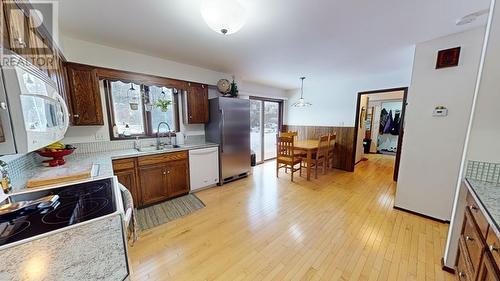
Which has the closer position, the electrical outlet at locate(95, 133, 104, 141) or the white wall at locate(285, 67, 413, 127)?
the electrical outlet at locate(95, 133, 104, 141)

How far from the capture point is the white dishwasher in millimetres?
3092

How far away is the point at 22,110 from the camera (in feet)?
2.61

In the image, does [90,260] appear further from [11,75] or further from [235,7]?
[235,7]

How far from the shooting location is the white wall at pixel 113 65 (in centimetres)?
226

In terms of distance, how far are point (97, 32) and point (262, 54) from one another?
2.06m

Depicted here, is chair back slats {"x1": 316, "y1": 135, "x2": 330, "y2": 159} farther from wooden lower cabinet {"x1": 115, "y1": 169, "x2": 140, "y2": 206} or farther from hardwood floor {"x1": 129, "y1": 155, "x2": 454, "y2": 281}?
wooden lower cabinet {"x1": 115, "y1": 169, "x2": 140, "y2": 206}

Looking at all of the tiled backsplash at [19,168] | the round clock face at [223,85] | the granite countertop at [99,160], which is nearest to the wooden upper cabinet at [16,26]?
the tiled backsplash at [19,168]

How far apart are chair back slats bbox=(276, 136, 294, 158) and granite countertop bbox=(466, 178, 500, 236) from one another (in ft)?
8.09

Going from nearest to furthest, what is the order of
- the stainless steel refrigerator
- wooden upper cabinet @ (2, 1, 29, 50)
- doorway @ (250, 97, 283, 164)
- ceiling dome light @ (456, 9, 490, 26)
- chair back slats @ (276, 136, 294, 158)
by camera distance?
wooden upper cabinet @ (2, 1, 29, 50), ceiling dome light @ (456, 9, 490, 26), the stainless steel refrigerator, chair back slats @ (276, 136, 294, 158), doorway @ (250, 97, 283, 164)

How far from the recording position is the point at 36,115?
0.91 meters

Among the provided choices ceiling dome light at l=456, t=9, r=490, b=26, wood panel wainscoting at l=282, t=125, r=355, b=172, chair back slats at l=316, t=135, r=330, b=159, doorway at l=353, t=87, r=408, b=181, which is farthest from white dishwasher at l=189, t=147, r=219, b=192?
doorway at l=353, t=87, r=408, b=181

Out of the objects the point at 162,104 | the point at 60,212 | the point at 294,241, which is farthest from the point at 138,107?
the point at 294,241

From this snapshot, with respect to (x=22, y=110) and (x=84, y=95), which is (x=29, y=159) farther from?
(x=22, y=110)

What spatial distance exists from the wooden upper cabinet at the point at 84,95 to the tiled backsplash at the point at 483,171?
3.96m
